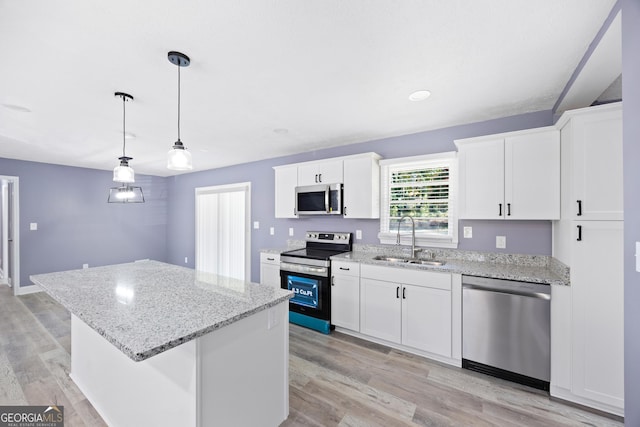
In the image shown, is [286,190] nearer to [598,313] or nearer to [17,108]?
[17,108]

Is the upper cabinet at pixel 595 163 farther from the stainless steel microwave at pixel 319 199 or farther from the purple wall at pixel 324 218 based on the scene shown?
the stainless steel microwave at pixel 319 199

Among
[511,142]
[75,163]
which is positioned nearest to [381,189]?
[511,142]

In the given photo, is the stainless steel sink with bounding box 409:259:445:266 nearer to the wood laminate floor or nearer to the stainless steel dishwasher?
the stainless steel dishwasher

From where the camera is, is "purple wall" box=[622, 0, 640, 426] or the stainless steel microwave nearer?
"purple wall" box=[622, 0, 640, 426]

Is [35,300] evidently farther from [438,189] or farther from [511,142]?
[511,142]

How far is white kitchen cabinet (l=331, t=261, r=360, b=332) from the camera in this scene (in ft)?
9.68

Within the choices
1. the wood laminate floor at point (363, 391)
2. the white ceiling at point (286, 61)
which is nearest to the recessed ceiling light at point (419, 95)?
the white ceiling at point (286, 61)

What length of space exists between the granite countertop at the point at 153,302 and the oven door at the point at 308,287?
4.25ft

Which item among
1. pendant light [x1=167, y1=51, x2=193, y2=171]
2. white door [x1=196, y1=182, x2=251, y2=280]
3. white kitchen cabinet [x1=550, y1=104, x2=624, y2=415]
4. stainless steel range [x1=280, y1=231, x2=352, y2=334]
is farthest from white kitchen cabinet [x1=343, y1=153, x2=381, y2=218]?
white door [x1=196, y1=182, x2=251, y2=280]

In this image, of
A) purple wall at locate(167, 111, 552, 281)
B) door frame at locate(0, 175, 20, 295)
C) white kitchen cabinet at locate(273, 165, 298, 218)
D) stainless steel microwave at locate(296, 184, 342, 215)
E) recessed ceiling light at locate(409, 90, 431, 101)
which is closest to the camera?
recessed ceiling light at locate(409, 90, 431, 101)

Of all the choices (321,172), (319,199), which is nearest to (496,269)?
(319,199)

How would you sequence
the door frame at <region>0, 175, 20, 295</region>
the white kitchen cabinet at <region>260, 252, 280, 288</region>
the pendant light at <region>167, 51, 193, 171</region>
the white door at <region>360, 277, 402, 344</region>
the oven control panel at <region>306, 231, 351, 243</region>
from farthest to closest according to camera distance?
the door frame at <region>0, 175, 20, 295</region> → the oven control panel at <region>306, 231, 351, 243</region> → the white kitchen cabinet at <region>260, 252, 280, 288</region> → the white door at <region>360, 277, 402, 344</region> → the pendant light at <region>167, 51, 193, 171</region>

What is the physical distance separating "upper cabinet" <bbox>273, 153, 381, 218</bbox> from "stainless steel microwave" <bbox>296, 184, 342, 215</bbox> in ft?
0.22

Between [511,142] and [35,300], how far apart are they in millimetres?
6994
